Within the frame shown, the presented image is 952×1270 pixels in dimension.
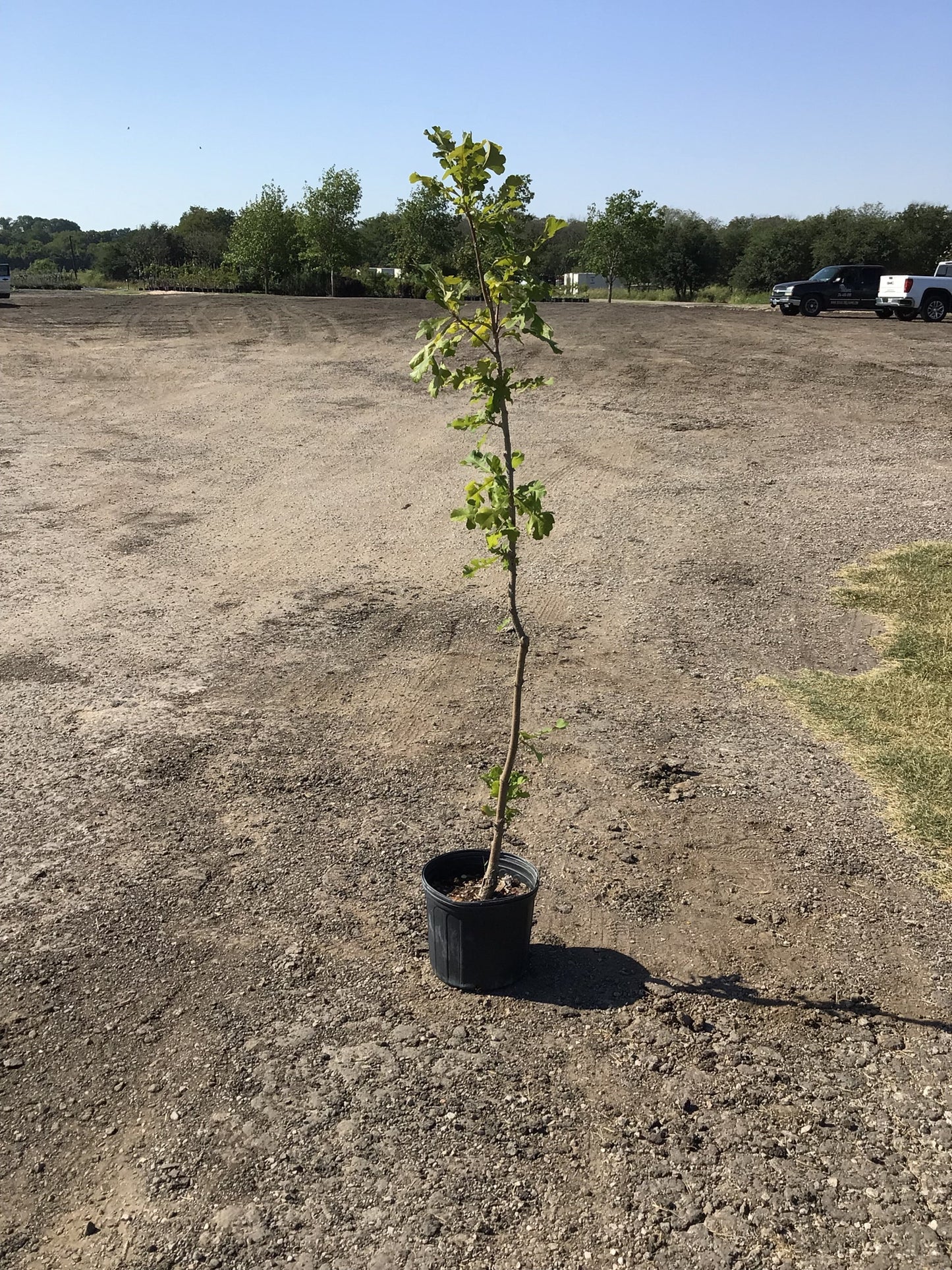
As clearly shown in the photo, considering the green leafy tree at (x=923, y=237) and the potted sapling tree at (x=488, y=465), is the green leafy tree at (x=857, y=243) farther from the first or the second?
the potted sapling tree at (x=488, y=465)

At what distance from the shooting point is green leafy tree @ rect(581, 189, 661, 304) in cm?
4703

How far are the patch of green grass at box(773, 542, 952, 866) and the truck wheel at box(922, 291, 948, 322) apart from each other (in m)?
21.4

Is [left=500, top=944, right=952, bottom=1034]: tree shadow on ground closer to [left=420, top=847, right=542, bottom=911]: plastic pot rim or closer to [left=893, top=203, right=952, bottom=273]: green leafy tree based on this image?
[left=420, top=847, right=542, bottom=911]: plastic pot rim

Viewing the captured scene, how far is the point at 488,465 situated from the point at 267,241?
5519cm

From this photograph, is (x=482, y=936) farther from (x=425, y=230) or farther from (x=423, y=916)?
(x=425, y=230)

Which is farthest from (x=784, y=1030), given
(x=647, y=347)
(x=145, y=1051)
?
(x=647, y=347)

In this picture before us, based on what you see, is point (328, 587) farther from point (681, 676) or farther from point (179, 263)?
point (179, 263)

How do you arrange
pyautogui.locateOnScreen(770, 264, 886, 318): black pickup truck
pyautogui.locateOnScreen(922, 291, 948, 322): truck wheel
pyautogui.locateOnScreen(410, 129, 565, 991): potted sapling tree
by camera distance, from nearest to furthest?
1. pyautogui.locateOnScreen(410, 129, 565, 991): potted sapling tree
2. pyautogui.locateOnScreen(922, 291, 948, 322): truck wheel
3. pyautogui.locateOnScreen(770, 264, 886, 318): black pickup truck

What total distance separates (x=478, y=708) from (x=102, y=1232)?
3.81m

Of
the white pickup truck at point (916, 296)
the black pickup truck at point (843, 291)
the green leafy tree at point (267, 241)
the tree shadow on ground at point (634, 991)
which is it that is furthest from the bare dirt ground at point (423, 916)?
the green leafy tree at point (267, 241)

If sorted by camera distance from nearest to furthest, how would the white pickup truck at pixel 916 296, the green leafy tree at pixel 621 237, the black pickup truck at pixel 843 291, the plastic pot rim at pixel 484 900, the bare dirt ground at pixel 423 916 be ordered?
the bare dirt ground at pixel 423 916 → the plastic pot rim at pixel 484 900 → the white pickup truck at pixel 916 296 → the black pickup truck at pixel 843 291 → the green leafy tree at pixel 621 237

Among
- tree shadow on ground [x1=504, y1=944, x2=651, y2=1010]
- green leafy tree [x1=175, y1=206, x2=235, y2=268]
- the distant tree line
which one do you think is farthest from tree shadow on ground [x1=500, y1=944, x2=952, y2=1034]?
green leafy tree [x1=175, y1=206, x2=235, y2=268]

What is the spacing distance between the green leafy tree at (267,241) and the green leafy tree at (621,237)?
1541cm

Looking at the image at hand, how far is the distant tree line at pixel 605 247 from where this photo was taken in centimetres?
4759
